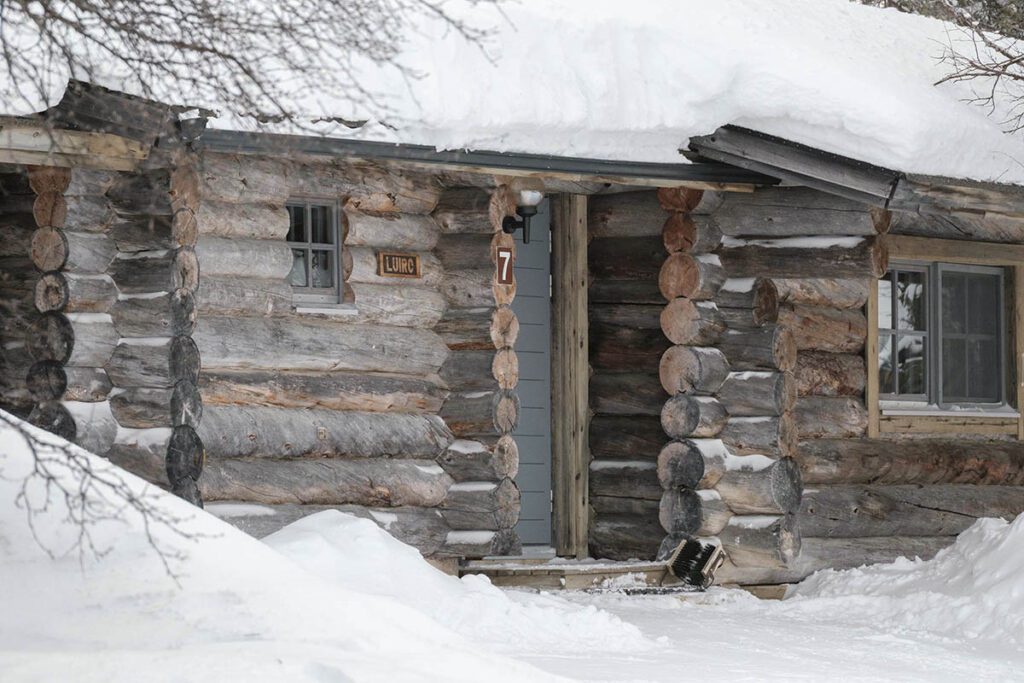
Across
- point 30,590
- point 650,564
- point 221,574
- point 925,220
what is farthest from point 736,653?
point 925,220

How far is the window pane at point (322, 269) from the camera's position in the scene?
10.6 metres

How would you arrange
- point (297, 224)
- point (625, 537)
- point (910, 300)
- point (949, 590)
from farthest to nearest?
1. point (910, 300)
2. point (625, 537)
3. point (949, 590)
4. point (297, 224)

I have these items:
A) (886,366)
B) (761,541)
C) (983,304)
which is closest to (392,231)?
(761,541)

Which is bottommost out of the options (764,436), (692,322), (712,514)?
(712,514)

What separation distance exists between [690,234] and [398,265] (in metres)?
2.33

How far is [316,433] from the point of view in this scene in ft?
33.4

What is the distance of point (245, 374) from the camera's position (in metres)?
9.96

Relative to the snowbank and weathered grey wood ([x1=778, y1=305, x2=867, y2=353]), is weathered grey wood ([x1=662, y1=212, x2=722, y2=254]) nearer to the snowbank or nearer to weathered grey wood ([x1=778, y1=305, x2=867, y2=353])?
weathered grey wood ([x1=778, y1=305, x2=867, y2=353])

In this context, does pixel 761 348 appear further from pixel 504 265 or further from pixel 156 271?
pixel 156 271

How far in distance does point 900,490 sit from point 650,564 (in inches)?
91.9

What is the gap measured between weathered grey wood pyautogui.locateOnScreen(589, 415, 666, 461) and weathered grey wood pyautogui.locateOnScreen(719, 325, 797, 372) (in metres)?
0.81

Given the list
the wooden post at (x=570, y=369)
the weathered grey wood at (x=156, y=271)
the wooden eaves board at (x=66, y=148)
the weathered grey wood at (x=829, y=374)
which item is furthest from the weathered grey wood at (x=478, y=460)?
the wooden eaves board at (x=66, y=148)

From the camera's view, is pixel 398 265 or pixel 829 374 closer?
pixel 398 265

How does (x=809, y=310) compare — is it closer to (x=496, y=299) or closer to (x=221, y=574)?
(x=496, y=299)
